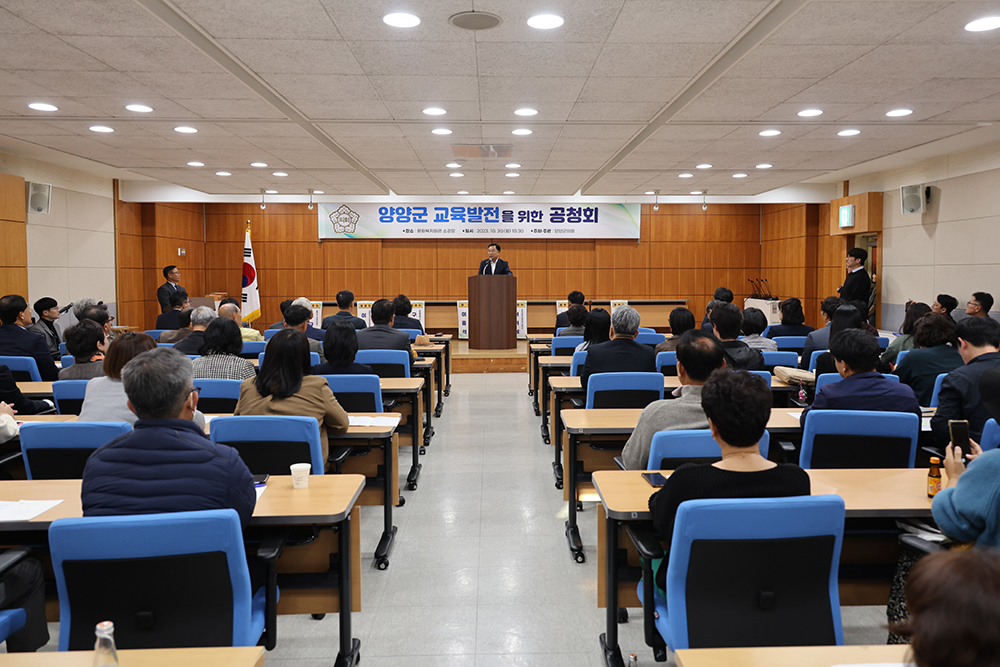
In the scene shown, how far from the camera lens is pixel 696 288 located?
15547 mm

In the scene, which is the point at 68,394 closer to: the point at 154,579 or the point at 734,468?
the point at 154,579

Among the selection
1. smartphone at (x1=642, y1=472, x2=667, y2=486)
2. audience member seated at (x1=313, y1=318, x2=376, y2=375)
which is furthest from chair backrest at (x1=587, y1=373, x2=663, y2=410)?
smartphone at (x1=642, y1=472, x2=667, y2=486)

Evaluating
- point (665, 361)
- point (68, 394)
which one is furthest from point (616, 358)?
point (68, 394)

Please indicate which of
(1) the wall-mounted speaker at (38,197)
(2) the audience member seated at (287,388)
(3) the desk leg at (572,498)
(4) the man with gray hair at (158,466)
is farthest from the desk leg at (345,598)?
(1) the wall-mounted speaker at (38,197)

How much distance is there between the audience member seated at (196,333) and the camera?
5.57 metres

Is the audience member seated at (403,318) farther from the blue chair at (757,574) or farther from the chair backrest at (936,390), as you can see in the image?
the blue chair at (757,574)

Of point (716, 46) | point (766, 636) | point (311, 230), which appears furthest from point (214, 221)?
point (766, 636)

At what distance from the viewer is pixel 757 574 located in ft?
6.27

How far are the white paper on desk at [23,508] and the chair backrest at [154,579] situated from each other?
59 cm

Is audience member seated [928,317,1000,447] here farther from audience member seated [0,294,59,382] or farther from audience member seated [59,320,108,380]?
audience member seated [0,294,59,382]

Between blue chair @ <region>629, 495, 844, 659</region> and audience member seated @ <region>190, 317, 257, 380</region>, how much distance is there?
336 cm

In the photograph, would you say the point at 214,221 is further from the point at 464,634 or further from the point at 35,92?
the point at 464,634

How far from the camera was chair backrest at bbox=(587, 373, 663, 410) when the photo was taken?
14.8 ft

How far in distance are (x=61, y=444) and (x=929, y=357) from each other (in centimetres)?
495
